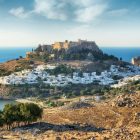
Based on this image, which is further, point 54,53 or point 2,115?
point 54,53

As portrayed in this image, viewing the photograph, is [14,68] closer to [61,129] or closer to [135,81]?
[135,81]

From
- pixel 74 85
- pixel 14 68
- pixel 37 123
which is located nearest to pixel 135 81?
pixel 74 85

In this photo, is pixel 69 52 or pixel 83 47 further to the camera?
pixel 83 47

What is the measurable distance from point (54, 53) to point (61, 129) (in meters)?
98.2

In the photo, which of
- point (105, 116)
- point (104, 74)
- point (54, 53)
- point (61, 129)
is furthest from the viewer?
point (54, 53)

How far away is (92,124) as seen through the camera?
49.6 m

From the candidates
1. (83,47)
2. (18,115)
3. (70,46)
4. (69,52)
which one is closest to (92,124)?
(18,115)

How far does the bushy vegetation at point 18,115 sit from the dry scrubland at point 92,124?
1316 millimetres

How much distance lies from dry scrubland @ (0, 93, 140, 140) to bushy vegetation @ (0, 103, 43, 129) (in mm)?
1316

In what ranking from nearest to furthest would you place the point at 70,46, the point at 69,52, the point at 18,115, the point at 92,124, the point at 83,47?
the point at 18,115
the point at 92,124
the point at 69,52
the point at 70,46
the point at 83,47

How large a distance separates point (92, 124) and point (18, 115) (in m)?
9.25

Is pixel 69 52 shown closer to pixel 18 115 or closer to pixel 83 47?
pixel 83 47

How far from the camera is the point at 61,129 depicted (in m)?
41.3

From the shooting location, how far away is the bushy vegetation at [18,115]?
44938mm
